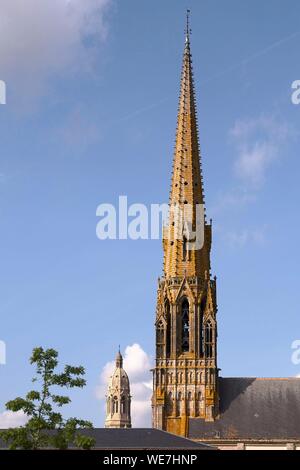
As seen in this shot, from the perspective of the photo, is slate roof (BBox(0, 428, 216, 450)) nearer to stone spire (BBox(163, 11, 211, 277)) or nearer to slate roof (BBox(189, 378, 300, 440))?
slate roof (BBox(189, 378, 300, 440))

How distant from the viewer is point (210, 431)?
362ft

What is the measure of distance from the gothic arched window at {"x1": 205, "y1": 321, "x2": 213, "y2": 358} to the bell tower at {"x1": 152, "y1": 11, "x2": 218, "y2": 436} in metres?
0.05

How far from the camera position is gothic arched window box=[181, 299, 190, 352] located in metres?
116

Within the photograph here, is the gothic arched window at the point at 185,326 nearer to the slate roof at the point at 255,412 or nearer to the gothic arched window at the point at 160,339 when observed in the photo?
the gothic arched window at the point at 160,339

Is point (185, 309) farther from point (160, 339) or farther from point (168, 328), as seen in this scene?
point (160, 339)

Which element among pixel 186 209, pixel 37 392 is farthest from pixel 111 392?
pixel 37 392

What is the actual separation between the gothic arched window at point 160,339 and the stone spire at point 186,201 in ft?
25.1

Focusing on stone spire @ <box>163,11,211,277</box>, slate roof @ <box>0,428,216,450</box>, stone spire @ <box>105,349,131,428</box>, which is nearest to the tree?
slate roof @ <box>0,428,216,450</box>

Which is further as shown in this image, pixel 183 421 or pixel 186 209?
pixel 186 209

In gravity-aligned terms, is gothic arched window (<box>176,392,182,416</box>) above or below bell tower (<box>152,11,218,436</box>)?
below

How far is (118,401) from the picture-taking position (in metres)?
A: 190

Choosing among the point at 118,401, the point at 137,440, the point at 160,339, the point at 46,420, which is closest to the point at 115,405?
the point at 118,401
